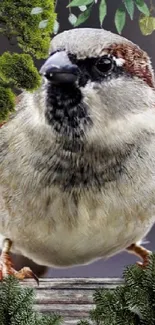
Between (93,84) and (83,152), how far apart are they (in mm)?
107

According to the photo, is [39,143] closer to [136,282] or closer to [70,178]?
[70,178]

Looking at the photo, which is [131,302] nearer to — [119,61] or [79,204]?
[79,204]

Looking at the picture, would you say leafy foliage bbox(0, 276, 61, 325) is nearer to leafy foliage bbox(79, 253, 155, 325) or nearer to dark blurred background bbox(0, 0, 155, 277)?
leafy foliage bbox(79, 253, 155, 325)

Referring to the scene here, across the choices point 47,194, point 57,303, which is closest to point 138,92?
point 47,194

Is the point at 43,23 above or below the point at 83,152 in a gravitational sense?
above

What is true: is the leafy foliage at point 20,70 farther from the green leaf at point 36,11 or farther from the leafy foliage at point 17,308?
the leafy foliage at point 17,308

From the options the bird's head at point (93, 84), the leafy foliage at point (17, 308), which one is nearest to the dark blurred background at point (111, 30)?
the bird's head at point (93, 84)

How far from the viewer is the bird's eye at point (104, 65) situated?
3.06ft

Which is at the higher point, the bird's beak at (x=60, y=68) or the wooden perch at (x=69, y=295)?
the bird's beak at (x=60, y=68)

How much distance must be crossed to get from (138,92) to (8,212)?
10.5 inches

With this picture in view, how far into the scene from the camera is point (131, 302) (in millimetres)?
868

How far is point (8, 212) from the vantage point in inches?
43.1

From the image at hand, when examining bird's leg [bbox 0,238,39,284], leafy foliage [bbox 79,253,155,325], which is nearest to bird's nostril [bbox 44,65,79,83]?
leafy foliage [bbox 79,253,155,325]

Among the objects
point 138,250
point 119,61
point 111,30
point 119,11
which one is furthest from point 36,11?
point 138,250
